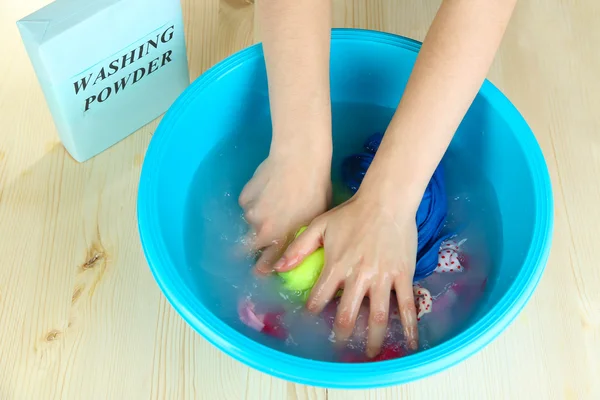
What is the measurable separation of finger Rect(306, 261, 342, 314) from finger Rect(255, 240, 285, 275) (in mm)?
80

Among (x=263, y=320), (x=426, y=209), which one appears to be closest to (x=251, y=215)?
(x=263, y=320)

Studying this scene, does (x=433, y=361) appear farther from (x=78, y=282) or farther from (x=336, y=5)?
(x=336, y=5)

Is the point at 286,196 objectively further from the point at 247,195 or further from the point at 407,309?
the point at 407,309

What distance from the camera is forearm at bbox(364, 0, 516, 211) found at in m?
0.77

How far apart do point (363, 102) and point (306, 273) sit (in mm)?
353

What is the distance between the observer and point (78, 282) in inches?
37.7

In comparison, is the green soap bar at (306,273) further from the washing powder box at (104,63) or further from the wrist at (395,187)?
the washing powder box at (104,63)

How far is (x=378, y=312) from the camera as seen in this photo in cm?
81

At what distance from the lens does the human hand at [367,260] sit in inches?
31.6

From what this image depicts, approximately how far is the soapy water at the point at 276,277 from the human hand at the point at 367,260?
4cm

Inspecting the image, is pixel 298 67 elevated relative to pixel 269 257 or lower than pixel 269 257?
elevated

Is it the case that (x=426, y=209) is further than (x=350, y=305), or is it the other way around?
(x=426, y=209)

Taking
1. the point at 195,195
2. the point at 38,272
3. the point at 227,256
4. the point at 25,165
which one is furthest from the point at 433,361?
the point at 25,165

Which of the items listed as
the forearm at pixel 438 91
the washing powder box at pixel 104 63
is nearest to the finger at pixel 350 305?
the forearm at pixel 438 91
